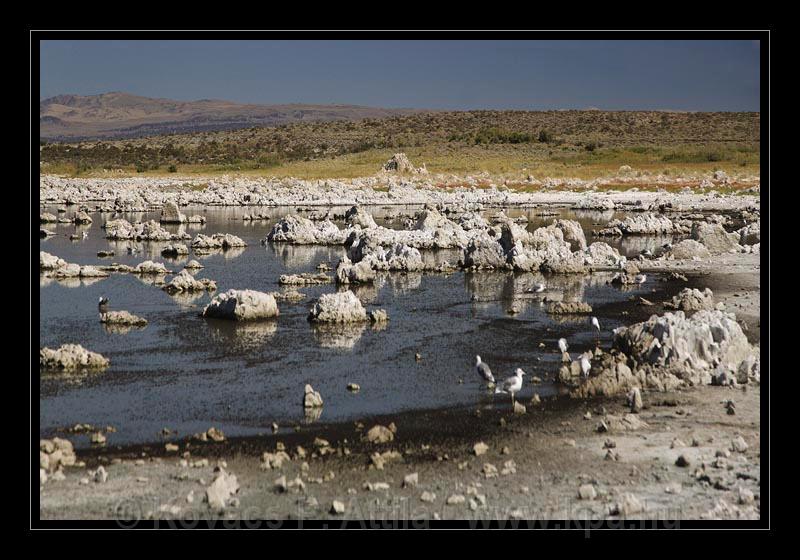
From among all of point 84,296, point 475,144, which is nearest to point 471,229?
point 84,296

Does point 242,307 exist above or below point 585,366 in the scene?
above

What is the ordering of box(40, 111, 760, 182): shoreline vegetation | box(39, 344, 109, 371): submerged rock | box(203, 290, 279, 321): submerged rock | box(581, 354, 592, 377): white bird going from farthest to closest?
box(40, 111, 760, 182): shoreline vegetation < box(203, 290, 279, 321): submerged rock < box(39, 344, 109, 371): submerged rock < box(581, 354, 592, 377): white bird

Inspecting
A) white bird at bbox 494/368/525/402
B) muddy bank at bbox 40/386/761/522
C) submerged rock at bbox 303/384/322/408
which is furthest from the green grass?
muddy bank at bbox 40/386/761/522

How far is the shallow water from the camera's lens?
13000 millimetres

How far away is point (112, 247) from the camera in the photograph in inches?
1185

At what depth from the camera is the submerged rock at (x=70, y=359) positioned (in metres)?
14.7

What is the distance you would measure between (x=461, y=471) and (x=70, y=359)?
662 centimetres

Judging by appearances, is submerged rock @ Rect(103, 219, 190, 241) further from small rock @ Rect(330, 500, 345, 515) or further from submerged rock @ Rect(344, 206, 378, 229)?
small rock @ Rect(330, 500, 345, 515)

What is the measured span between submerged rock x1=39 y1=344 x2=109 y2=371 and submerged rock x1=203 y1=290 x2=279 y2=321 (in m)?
3.57

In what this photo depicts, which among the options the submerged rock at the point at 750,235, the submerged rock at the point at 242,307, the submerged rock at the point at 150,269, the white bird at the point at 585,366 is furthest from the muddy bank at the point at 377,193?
the white bird at the point at 585,366

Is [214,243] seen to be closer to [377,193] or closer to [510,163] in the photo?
[377,193]

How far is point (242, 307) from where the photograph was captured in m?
18.4
